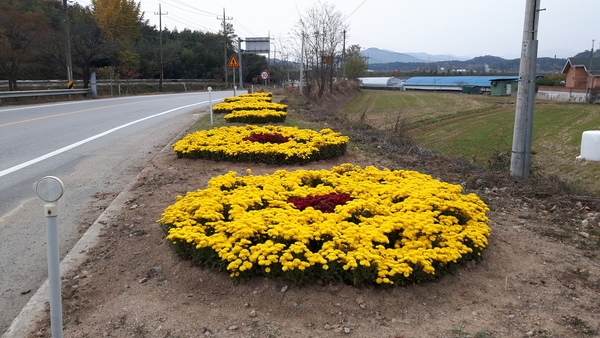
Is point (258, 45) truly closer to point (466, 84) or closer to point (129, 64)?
point (129, 64)

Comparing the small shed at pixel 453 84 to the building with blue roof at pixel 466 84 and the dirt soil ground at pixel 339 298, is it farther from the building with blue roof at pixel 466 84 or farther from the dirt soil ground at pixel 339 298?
the dirt soil ground at pixel 339 298

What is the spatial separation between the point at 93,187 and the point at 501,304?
20.1 ft

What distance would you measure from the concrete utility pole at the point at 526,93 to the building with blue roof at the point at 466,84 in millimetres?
59528

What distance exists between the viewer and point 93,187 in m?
7.73

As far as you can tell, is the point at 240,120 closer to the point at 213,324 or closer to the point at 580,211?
the point at 580,211

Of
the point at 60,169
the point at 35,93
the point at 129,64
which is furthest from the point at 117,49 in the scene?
the point at 60,169

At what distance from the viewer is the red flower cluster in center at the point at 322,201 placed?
5227 mm

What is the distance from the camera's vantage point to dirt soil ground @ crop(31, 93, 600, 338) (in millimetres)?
3494

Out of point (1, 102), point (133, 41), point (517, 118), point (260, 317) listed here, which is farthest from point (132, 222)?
point (133, 41)

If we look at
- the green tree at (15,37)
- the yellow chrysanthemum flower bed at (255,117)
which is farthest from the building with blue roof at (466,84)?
the yellow chrysanthemum flower bed at (255,117)

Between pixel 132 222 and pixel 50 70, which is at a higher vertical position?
pixel 50 70

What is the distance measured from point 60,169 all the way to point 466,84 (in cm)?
7374

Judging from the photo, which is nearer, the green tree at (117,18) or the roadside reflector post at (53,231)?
the roadside reflector post at (53,231)

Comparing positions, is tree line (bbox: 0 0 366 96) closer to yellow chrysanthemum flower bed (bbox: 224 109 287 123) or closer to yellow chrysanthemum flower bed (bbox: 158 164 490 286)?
yellow chrysanthemum flower bed (bbox: 224 109 287 123)
